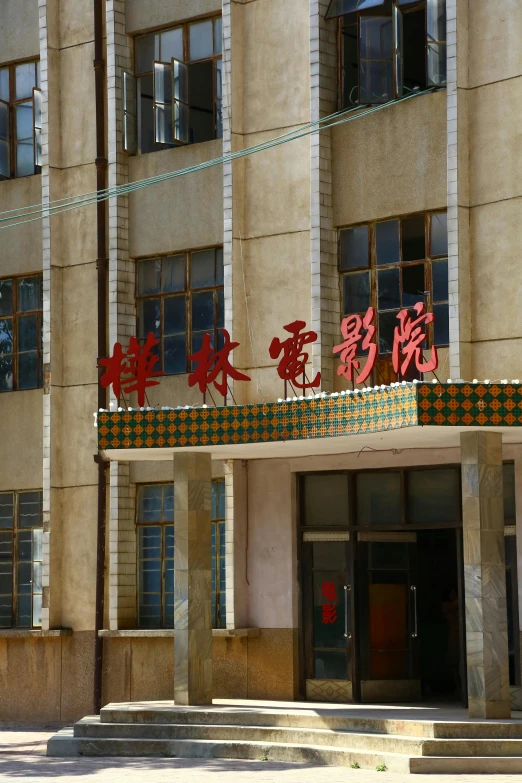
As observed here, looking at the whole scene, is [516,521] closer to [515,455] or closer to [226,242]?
[515,455]

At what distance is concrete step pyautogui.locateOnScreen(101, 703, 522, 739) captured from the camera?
14.9m

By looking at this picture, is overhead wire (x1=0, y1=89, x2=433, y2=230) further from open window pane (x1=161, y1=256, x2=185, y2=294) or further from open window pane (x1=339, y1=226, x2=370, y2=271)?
open window pane (x1=339, y1=226, x2=370, y2=271)

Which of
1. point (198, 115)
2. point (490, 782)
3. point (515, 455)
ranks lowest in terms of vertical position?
point (490, 782)

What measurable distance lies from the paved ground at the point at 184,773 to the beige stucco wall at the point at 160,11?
33.6 ft

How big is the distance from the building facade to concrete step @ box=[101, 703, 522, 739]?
647 millimetres

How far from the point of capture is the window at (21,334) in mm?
22109

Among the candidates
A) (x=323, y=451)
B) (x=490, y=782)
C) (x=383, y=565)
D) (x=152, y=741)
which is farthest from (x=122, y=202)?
(x=490, y=782)

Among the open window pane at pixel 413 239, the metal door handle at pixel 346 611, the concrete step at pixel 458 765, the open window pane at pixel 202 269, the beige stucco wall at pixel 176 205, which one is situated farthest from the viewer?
→ the open window pane at pixel 202 269

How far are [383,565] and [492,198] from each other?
4.84m

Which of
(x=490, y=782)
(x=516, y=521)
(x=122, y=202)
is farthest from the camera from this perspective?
(x=122, y=202)

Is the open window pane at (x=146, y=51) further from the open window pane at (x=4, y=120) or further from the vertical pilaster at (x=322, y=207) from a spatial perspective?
the vertical pilaster at (x=322, y=207)

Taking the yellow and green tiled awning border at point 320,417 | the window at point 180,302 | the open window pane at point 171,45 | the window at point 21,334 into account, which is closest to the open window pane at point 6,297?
the window at point 21,334

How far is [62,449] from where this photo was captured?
70.3ft

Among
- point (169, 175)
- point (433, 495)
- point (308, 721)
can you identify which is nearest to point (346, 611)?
point (433, 495)
